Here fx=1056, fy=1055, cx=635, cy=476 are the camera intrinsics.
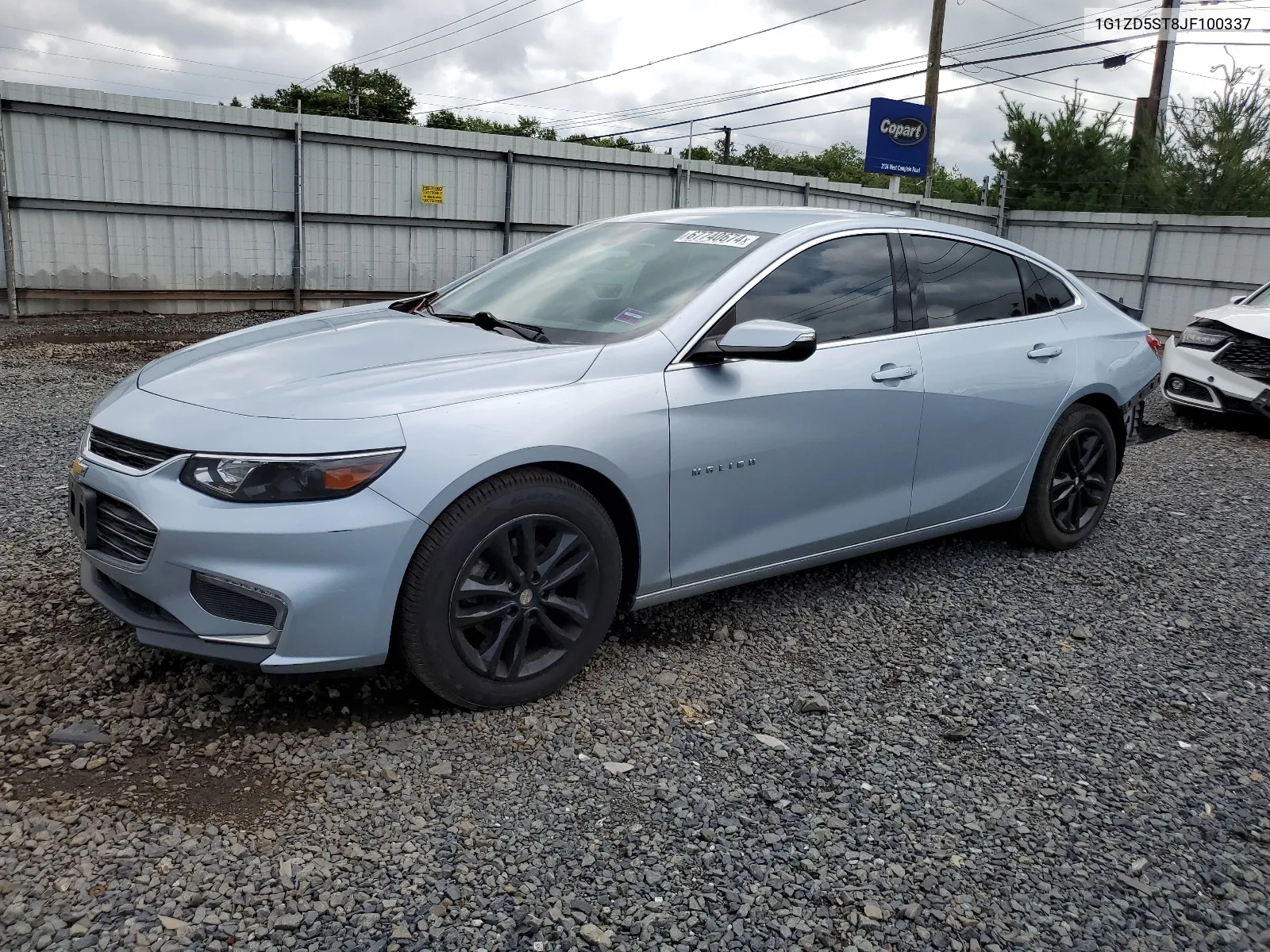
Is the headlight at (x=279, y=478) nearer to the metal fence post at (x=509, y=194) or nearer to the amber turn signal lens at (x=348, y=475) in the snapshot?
the amber turn signal lens at (x=348, y=475)

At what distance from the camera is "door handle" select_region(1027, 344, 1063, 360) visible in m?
4.76

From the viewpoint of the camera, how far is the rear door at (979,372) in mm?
4363

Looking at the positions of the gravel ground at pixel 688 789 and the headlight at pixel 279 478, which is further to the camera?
the headlight at pixel 279 478

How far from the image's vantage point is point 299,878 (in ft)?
8.11

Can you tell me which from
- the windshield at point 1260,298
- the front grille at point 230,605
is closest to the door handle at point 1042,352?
the front grille at point 230,605

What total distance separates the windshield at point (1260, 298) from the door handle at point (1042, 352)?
572cm

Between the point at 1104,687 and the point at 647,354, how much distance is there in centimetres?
202

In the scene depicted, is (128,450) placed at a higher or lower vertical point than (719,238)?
lower

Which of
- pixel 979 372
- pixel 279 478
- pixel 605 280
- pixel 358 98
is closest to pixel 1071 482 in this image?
pixel 979 372

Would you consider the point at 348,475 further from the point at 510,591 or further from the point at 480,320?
the point at 480,320

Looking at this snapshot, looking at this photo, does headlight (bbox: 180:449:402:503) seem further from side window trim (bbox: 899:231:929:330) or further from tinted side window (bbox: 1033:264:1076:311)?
tinted side window (bbox: 1033:264:1076:311)

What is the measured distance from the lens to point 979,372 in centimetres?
448

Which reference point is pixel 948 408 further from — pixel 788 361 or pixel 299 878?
pixel 299 878

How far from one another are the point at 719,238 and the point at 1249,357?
6.74 metres
